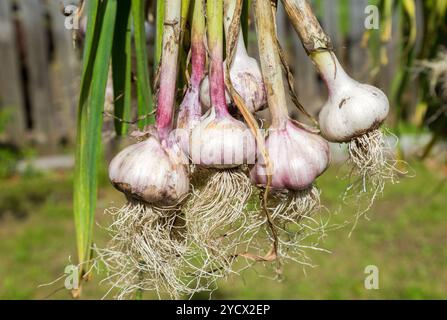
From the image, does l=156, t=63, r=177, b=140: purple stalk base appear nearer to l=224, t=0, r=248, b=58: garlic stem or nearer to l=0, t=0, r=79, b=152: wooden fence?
l=224, t=0, r=248, b=58: garlic stem

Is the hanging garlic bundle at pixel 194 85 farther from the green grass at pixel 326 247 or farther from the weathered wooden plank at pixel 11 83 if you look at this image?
the weathered wooden plank at pixel 11 83

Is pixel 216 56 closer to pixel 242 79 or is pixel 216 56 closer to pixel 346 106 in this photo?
pixel 242 79

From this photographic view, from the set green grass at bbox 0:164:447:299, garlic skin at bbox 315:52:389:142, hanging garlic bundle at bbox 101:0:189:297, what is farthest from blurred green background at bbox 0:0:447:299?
garlic skin at bbox 315:52:389:142

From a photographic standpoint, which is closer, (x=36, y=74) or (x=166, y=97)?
(x=166, y=97)

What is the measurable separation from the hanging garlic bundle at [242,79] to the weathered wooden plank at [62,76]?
117 inches

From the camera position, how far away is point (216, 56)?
2.21ft

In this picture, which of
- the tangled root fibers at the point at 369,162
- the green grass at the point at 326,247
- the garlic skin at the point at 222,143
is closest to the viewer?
the garlic skin at the point at 222,143

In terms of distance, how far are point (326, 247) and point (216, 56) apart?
199 cm

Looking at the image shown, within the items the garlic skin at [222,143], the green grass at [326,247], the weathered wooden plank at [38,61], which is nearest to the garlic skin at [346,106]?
the garlic skin at [222,143]

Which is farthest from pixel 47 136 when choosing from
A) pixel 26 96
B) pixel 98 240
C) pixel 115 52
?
pixel 115 52

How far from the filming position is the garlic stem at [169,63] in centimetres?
68

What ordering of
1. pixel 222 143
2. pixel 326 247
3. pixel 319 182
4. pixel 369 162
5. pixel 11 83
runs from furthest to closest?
pixel 11 83 → pixel 319 182 → pixel 326 247 → pixel 369 162 → pixel 222 143

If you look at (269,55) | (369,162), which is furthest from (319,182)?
(269,55)

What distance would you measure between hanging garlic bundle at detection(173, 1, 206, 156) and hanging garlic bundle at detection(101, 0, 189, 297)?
2 cm
